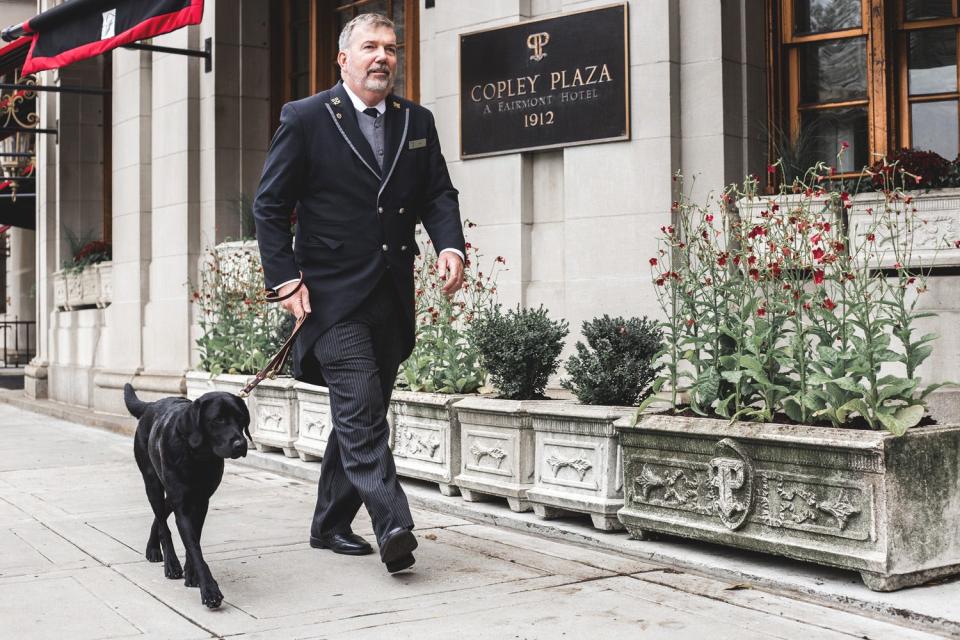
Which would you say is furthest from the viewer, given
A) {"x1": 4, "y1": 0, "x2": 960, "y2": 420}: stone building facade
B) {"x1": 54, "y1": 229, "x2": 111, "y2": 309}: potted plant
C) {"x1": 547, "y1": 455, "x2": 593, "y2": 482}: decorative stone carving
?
{"x1": 54, "y1": 229, "x2": 111, "y2": 309}: potted plant

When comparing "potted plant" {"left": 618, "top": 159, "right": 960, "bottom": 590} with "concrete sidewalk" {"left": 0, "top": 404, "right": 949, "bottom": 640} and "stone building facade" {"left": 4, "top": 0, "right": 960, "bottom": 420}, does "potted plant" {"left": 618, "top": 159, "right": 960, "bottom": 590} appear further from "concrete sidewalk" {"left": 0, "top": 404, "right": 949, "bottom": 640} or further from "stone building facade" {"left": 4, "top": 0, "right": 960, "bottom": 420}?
"stone building facade" {"left": 4, "top": 0, "right": 960, "bottom": 420}

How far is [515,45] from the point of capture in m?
8.62

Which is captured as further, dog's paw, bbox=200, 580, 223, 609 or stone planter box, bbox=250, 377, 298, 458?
stone planter box, bbox=250, 377, 298, 458

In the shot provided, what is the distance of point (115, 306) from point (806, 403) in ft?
36.2

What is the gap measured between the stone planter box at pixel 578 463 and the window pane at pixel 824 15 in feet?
11.9

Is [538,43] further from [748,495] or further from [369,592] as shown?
[369,592]

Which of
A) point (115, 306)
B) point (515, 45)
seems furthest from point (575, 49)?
point (115, 306)

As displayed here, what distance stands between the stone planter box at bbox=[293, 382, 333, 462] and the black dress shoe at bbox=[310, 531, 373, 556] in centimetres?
261

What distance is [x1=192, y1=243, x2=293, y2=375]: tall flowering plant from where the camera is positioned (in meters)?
9.94

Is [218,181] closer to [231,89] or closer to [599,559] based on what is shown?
[231,89]

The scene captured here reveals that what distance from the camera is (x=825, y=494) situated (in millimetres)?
4680

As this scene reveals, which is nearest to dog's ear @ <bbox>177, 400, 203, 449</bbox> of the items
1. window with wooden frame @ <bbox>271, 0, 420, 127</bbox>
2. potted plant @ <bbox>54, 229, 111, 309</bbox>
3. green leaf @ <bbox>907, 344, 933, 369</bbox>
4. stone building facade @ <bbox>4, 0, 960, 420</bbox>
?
green leaf @ <bbox>907, 344, 933, 369</bbox>

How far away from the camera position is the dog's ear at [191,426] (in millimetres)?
4547

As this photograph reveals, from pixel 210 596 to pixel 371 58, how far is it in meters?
2.39
